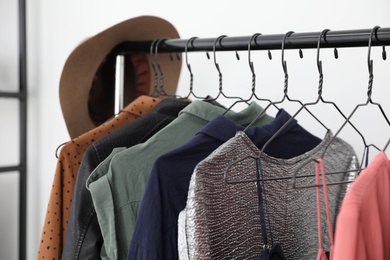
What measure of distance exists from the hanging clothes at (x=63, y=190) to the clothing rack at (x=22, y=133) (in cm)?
95

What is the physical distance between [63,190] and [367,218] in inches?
23.0

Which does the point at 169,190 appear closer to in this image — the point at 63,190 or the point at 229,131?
the point at 229,131

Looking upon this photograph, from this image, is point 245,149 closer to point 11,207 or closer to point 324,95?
A: point 324,95

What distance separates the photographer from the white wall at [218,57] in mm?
1187

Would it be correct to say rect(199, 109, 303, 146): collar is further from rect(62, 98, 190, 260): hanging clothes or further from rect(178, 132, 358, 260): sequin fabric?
rect(62, 98, 190, 260): hanging clothes

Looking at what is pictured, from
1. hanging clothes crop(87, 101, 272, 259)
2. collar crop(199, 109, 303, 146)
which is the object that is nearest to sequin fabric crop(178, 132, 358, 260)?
collar crop(199, 109, 303, 146)

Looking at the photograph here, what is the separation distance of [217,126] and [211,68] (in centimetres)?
70

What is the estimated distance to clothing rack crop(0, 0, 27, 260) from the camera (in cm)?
183

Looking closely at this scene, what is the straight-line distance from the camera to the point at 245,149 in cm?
72

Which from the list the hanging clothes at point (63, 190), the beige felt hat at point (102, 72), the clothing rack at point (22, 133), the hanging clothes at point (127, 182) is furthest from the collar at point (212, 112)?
the clothing rack at point (22, 133)

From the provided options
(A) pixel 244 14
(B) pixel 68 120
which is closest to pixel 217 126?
(B) pixel 68 120

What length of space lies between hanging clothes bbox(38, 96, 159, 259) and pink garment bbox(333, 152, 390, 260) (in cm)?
52

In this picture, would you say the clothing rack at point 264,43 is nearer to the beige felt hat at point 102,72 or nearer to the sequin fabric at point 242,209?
the beige felt hat at point 102,72

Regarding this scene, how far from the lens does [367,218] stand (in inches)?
19.6
